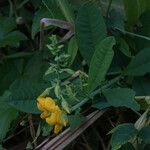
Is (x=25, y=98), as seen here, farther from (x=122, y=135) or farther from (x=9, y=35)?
(x=9, y=35)

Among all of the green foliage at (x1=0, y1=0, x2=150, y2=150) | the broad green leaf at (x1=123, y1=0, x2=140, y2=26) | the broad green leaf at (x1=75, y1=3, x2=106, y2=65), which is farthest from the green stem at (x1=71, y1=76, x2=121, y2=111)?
the broad green leaf at (x1=123, y1=0, x2=140, y2=26)

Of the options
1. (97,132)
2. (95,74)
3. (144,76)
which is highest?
(95,74)

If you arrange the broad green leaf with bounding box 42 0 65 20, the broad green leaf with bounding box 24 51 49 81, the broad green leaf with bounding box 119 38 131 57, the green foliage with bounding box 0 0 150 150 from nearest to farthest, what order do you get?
the green foliage with bounding box 0 0 150 150, the broad green leaf with bounding box 119 38 131 57, the broad green leaf with bounding box 42 0 65 20, the broad green leaf with bounding box 24 51 49 81

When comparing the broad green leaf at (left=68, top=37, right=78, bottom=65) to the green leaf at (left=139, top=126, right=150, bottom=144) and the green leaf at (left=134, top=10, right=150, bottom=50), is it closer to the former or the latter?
the green leaf at (left=134, top=10, right=150, bottom=50)

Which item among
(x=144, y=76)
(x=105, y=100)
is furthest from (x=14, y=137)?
(x=144, y=76)

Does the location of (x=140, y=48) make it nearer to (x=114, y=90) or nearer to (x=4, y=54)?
(x=114, y=90)

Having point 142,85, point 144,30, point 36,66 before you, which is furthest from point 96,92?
point 36,66
